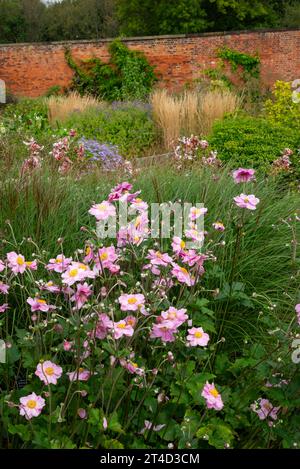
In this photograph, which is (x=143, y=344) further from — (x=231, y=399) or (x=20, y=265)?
(x=20, y=265)

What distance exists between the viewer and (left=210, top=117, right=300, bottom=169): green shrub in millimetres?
6848

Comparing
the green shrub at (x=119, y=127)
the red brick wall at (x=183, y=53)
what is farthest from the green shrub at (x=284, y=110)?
the red brick wall at (x=183, y=53)

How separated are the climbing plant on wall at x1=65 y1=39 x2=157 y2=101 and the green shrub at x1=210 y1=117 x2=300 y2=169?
11.4 metres

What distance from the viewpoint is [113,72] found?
19.2 metres

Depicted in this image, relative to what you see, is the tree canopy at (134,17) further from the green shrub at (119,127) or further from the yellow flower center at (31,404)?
the yellow flower center at (31,404)

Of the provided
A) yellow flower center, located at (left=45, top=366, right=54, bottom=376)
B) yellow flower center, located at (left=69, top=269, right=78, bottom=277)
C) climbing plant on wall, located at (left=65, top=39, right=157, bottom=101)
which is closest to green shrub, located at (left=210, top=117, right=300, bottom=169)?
yellow flower center, located at (left=69, top=269, right=78, bottom=277)

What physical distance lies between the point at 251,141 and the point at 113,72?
12810 mm

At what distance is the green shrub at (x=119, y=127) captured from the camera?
1062 cm

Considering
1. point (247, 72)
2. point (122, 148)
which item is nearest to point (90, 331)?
point (122, 148)

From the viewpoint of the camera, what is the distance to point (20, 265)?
7.47 feet

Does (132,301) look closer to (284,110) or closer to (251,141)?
(251,141)

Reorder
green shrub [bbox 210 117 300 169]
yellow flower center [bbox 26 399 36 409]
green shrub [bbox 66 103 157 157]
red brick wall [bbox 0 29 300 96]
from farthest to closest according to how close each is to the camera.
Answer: red brick wall [bbox 0 29 300 96] < green shrub [bbox 66 103 157 157] < green shrub [bbox 210 117 300 169] < yellow flower center [bbox 26 399 36 409]

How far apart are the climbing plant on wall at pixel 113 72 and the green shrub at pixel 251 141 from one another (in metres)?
11.4

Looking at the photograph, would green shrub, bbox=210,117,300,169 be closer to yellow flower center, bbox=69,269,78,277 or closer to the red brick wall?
yellow flower center, bbox=69,269,78,277
